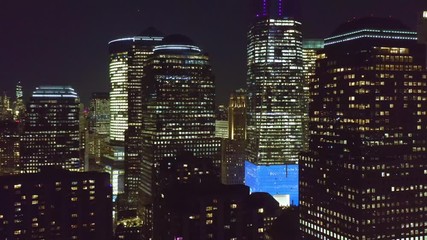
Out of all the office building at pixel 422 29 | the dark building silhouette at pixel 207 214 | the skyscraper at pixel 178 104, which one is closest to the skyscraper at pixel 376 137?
the office building at pixel 422 29

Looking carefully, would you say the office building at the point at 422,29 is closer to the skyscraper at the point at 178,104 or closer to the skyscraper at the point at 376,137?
the skyscraper at the point at 376,137

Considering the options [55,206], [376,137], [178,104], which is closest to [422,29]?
[376,137]

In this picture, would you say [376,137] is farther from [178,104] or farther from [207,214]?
[178,104]

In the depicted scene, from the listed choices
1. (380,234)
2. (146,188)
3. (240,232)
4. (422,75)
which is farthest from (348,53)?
(146,188)

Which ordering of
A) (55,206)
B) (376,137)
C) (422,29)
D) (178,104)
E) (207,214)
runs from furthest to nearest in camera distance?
1. (178,104)
2. (422,29)
3. (55,206)
4. (376,137)
5. (207,214)

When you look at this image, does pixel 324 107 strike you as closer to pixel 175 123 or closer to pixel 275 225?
pixel 275 225
